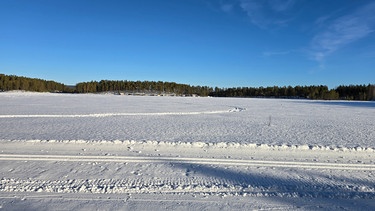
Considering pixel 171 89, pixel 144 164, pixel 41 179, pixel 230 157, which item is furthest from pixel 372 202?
pixel 171 89

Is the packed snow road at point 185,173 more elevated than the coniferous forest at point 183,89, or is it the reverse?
the coniferous forest at point 183,89

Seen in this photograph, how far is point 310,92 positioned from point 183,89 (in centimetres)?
6871

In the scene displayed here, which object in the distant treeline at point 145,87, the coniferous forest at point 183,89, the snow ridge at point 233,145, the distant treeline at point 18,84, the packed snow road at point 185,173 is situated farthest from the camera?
the distant treeline at point 145,87

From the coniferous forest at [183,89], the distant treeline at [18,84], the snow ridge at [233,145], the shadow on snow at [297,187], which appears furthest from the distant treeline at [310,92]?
the shadow on snow at [297,187]

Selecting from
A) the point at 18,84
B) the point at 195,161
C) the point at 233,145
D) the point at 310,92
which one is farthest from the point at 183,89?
the point at 195,161

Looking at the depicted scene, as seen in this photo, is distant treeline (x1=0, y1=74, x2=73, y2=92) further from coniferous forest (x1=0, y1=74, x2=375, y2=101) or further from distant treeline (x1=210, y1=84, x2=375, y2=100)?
distant treeline (x1=210, y1=84, x2=375, y2=100)

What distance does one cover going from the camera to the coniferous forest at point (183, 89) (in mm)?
104062

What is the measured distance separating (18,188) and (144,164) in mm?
2350

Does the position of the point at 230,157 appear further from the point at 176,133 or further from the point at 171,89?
the point at 171,89

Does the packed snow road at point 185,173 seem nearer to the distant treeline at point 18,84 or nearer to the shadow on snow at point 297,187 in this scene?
the shadow on snow at point 297,187

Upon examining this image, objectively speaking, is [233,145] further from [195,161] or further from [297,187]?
[297,187]

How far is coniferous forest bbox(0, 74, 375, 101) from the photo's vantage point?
104 metres

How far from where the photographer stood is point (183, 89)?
152 m

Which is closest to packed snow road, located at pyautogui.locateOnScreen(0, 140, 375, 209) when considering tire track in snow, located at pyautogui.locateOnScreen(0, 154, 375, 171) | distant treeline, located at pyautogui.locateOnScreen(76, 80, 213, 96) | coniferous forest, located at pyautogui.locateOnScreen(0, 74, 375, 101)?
tire track in snow, located at pyautogui.locateOnScreen(0, 154, 375, 171)
